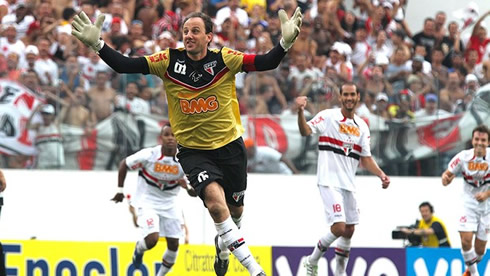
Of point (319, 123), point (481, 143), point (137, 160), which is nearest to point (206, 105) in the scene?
point (319, 123)

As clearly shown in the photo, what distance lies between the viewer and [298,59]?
21172 mm

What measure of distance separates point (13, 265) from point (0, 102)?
2972 millimetres

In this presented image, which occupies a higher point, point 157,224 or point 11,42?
point 11,42

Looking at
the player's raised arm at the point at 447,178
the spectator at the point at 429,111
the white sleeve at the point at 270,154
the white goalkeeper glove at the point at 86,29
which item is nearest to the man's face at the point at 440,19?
the spectator at the point at 429,111

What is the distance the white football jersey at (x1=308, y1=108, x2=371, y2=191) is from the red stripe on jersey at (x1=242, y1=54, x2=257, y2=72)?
13.3 ft

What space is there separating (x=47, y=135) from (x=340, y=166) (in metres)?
6.12

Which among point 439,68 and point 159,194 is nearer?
point 159,194

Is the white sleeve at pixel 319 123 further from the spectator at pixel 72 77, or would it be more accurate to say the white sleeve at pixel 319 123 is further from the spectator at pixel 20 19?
the spectator at pixel 20 19

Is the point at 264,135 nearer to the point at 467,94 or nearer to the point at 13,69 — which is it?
the point at 467,94

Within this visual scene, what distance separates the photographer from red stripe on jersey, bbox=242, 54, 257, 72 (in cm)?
1184

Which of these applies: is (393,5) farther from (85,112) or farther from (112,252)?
(112,252)

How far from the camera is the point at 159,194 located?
17.6m

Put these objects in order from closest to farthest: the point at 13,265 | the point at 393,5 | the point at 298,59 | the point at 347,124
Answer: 1. the point at 347,124
2. the point at 13,265
3. the point at 298,59
4. the point at 393,5

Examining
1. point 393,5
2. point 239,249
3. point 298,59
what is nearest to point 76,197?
point 298,59
